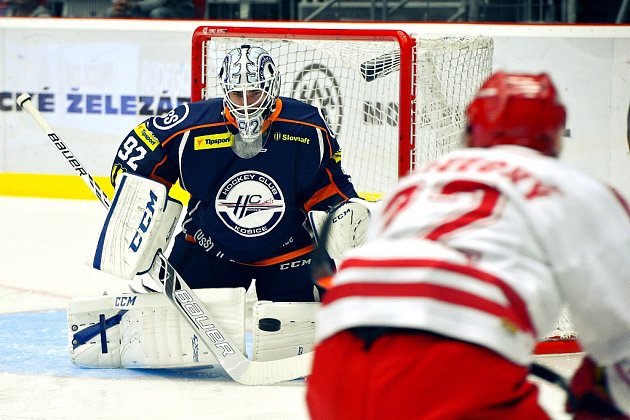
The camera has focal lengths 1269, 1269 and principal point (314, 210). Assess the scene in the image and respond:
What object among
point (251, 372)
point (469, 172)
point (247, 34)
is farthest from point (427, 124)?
point (469, 172)

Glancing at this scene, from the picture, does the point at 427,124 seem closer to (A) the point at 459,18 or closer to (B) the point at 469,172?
(B) the point at 469,172

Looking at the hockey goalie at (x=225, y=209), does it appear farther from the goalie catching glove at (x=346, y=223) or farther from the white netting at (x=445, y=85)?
the white netting at (x=445, y=85)

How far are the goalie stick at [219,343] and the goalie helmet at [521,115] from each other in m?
1.99

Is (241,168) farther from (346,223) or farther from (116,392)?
(116,392)

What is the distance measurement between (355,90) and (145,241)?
1.84 metres

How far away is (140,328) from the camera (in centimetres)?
352

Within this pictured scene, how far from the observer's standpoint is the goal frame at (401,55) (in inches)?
152

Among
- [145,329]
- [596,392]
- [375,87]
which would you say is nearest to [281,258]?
[145,329]

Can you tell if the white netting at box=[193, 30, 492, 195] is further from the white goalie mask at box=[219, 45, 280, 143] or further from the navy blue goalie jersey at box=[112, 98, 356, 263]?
the white goalie mask at box=[219, 45, 280, 143]

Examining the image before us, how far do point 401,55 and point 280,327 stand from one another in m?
0.95

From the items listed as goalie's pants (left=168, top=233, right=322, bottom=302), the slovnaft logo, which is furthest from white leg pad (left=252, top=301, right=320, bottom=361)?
the slovnaft logo

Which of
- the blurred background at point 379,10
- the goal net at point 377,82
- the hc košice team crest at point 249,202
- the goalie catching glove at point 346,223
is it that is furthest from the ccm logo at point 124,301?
the blurred background at point 379,10

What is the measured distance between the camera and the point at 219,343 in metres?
3.47

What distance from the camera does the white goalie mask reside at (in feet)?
11.3
